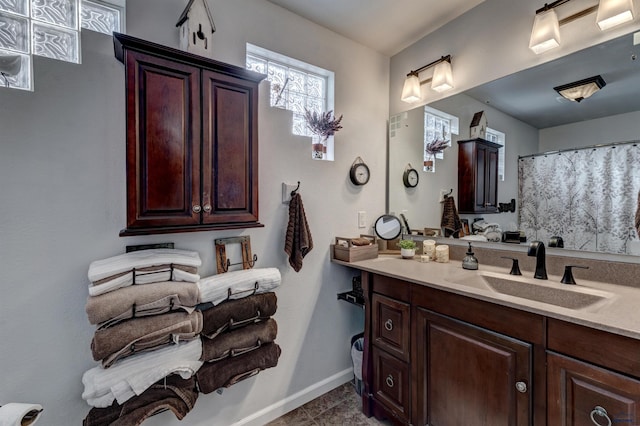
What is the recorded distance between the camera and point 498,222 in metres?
1.87

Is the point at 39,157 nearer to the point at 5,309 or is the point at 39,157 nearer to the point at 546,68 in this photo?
the point at 5,309

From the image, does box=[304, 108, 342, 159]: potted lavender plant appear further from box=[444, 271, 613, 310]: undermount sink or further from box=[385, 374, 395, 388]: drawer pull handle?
box=[385, 374, 395, 388]: drawer pull handle

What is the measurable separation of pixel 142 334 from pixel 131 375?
0.57 ft

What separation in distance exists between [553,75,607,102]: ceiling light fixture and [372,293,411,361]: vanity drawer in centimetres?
149

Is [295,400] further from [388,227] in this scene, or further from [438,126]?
[438,126]

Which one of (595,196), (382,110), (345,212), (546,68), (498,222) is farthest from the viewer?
(382,110)

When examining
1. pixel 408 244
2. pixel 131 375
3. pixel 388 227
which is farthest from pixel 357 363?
pixel 131 375

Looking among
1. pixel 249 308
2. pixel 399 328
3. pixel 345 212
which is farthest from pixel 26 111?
pixel 399 328

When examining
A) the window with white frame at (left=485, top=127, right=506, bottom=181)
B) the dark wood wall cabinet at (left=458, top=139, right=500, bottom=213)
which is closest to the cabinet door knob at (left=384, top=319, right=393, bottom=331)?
the dark wood wall cabinet at (left=458, top=139, right=500, bottom=213)

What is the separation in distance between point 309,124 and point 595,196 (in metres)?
1.72

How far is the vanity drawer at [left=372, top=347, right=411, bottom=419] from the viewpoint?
5.53ft

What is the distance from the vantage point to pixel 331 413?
1994 mm

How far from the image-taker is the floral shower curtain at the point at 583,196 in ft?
4.62

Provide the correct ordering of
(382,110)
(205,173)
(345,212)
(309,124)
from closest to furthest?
(205,173) < (309,124) < (345,212) < (382,110)
